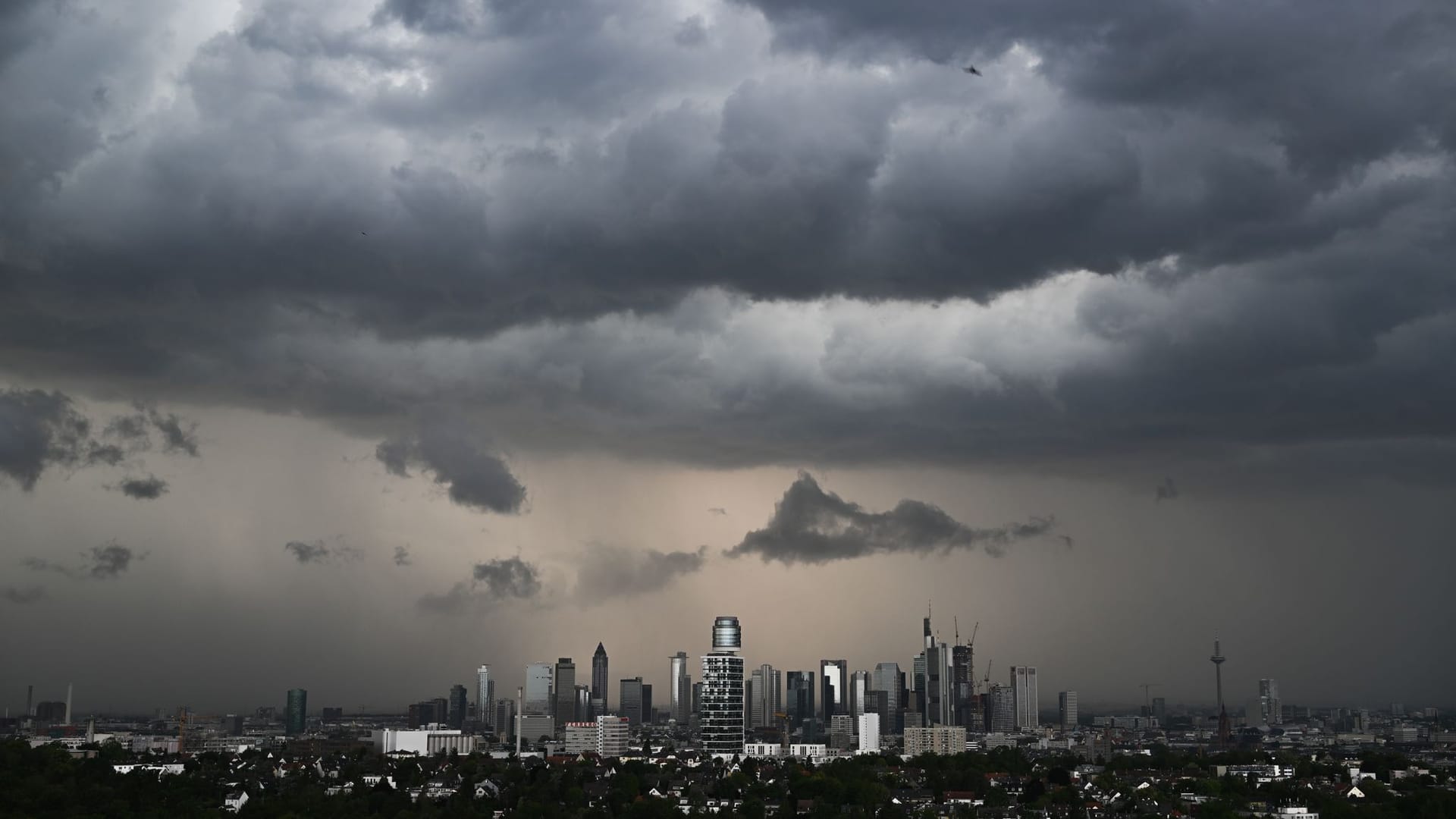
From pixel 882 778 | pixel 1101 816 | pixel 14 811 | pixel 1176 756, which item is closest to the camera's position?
pixel 14 811

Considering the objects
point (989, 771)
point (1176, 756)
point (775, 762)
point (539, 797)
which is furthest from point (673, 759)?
point (539, 797)

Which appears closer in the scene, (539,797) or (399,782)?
(539,797)

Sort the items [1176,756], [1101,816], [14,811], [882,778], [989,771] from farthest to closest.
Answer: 1. [1176,756]
2. [989,771]
3. [882,778]
4. [1101,816]
5. [14,811]

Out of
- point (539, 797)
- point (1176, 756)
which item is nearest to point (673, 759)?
point (1176, 756)

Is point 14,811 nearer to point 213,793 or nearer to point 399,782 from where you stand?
point 213,793

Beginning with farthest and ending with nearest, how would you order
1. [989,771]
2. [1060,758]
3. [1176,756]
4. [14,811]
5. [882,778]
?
[1060,758]
[1176,756]
[989,771]
[882,778]
[14,811]

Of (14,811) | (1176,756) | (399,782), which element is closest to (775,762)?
(1176,756)

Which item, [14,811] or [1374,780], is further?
[1374,780]

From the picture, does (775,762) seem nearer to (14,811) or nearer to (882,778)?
(882,778)

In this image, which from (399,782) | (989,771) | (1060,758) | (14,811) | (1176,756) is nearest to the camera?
(14,811)
